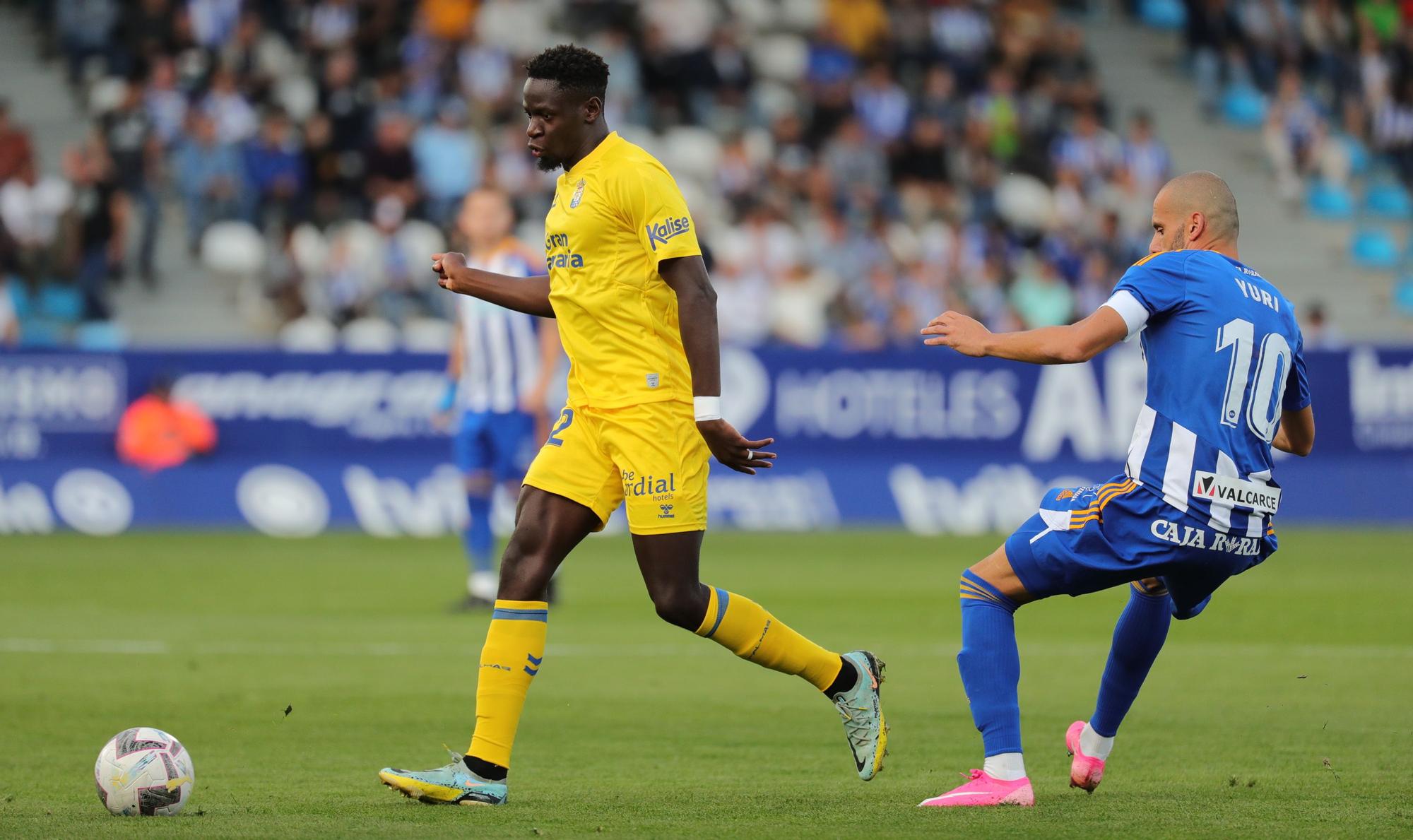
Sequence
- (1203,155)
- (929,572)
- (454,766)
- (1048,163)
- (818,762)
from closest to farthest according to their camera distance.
Result: (454,766)
(818,762)
(929,572)
(1048,163)
(1203,155)

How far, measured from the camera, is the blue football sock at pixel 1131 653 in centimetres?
643

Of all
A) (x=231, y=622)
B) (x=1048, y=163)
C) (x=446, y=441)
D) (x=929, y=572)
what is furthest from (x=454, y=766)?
(x=1048, y=163)

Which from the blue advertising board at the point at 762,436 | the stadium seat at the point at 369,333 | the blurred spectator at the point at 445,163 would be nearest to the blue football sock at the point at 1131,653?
the blue advertising board at the point at 762,436

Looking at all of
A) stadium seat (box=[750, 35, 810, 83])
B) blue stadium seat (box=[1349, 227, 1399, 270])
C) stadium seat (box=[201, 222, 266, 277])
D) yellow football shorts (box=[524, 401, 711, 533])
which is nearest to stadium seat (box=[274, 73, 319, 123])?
stadium seat (box=[201, 222, 266, 277])

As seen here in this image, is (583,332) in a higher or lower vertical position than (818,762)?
higher

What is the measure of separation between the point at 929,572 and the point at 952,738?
23.5 ft

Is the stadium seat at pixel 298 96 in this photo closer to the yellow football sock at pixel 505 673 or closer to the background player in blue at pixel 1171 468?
the yellow football sock at pixel 505 673

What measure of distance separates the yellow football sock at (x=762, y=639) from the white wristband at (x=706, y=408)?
0.67m

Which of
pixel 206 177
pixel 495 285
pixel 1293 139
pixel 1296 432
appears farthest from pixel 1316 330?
pixel 495 285

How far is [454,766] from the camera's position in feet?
20.5

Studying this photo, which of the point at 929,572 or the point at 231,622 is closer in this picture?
the point at 231,622

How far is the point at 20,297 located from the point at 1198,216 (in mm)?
17592

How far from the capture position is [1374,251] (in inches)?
1056

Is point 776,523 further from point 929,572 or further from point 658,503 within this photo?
point 658,503
